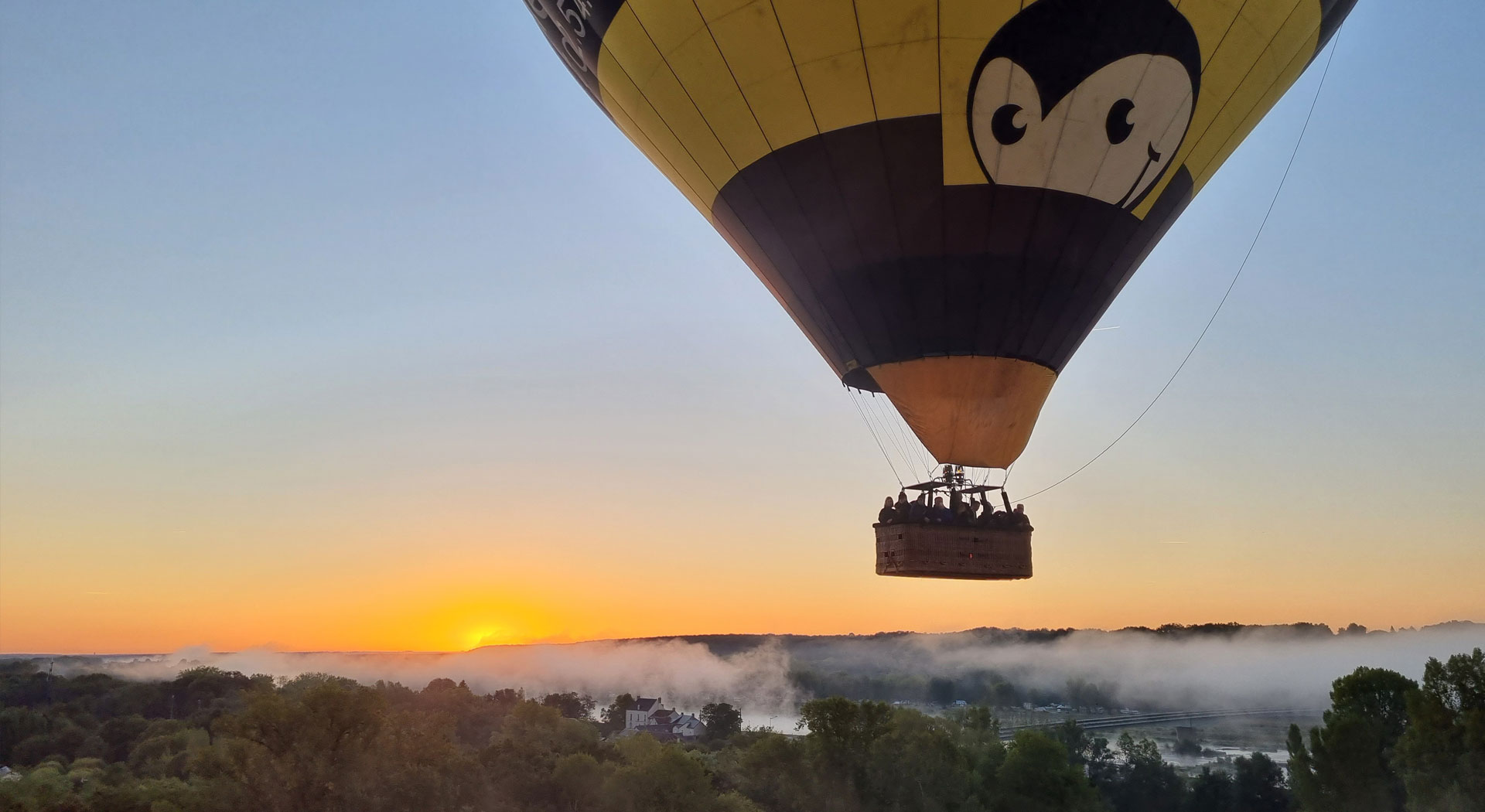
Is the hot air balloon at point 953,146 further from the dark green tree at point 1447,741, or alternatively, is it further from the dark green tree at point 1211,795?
the dark green tree at point 1211,795

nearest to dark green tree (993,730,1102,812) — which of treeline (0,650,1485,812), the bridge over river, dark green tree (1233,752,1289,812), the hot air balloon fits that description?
treeline (0,650,1485,812)

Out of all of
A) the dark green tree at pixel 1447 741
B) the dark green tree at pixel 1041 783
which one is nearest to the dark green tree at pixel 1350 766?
the dark green tree at pixel 1447 741

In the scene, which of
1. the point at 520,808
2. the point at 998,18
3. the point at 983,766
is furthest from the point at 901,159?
the point at 983,766

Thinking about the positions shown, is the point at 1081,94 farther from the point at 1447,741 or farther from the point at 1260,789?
the point at 1260,789

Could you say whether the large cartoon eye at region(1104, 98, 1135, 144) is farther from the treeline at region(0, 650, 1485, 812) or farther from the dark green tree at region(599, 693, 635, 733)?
the dark green tree at region(599, 693, 635, 733)

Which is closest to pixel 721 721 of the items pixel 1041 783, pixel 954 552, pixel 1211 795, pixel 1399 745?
pixel 1211 795

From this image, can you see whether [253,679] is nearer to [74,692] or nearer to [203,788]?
[74,692]
